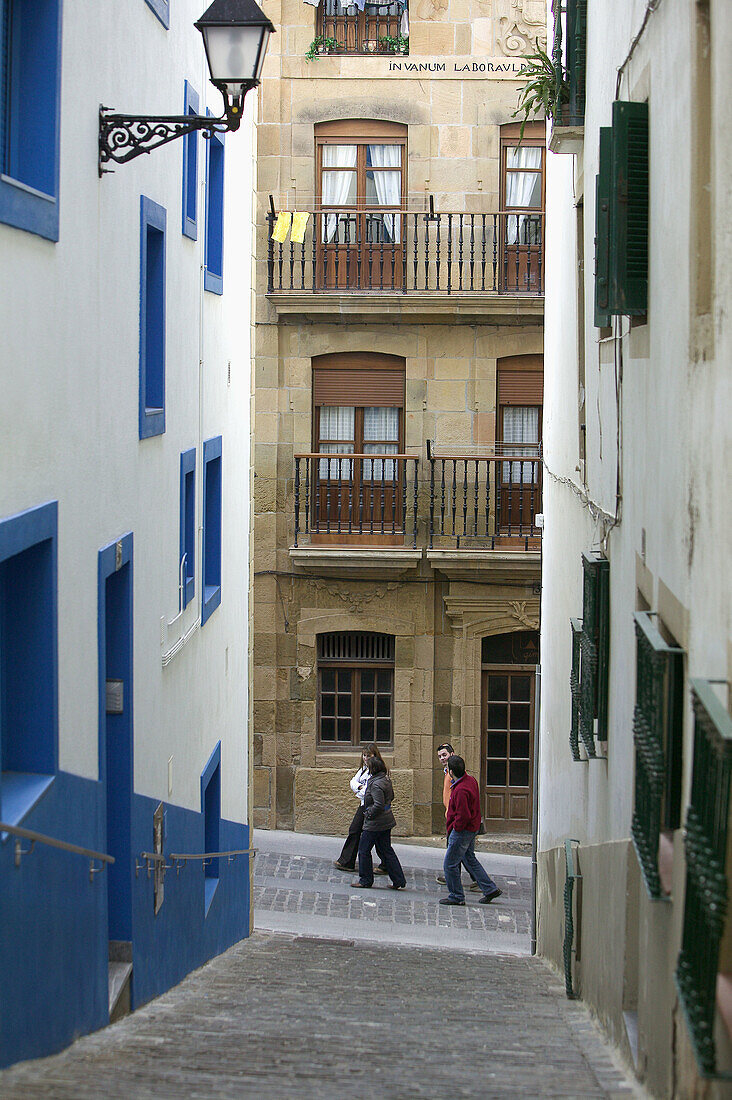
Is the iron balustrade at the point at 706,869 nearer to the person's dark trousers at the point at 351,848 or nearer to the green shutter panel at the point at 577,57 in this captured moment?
the green shutter panel at the point at 577,57

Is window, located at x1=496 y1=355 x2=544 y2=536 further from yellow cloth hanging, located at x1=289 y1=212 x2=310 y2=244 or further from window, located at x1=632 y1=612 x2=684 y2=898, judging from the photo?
window, located at x1=632 y1=612 x2=684 y2=898

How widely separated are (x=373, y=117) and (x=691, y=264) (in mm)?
15553

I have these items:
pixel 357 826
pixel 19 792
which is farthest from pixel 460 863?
pixel 19 792

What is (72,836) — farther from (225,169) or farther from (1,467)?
(225,169)

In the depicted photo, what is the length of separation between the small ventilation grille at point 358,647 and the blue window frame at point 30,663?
45.1ft

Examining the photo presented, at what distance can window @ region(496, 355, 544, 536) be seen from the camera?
20219mm

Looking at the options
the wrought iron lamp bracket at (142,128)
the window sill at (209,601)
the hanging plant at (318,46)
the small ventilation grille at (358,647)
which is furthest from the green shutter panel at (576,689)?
the hanging plant at (318,46)

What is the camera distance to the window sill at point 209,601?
12.8 metres

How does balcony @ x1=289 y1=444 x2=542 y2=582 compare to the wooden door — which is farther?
the wooden door

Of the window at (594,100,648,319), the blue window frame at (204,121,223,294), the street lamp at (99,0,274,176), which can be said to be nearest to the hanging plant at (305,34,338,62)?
the blue window frame at (204,121,223,294)

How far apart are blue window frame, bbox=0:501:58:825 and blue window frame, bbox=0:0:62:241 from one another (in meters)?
1.53

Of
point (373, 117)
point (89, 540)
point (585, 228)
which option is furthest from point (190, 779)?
point (373, 117)

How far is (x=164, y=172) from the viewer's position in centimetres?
1030

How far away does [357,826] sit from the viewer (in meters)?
17.3
